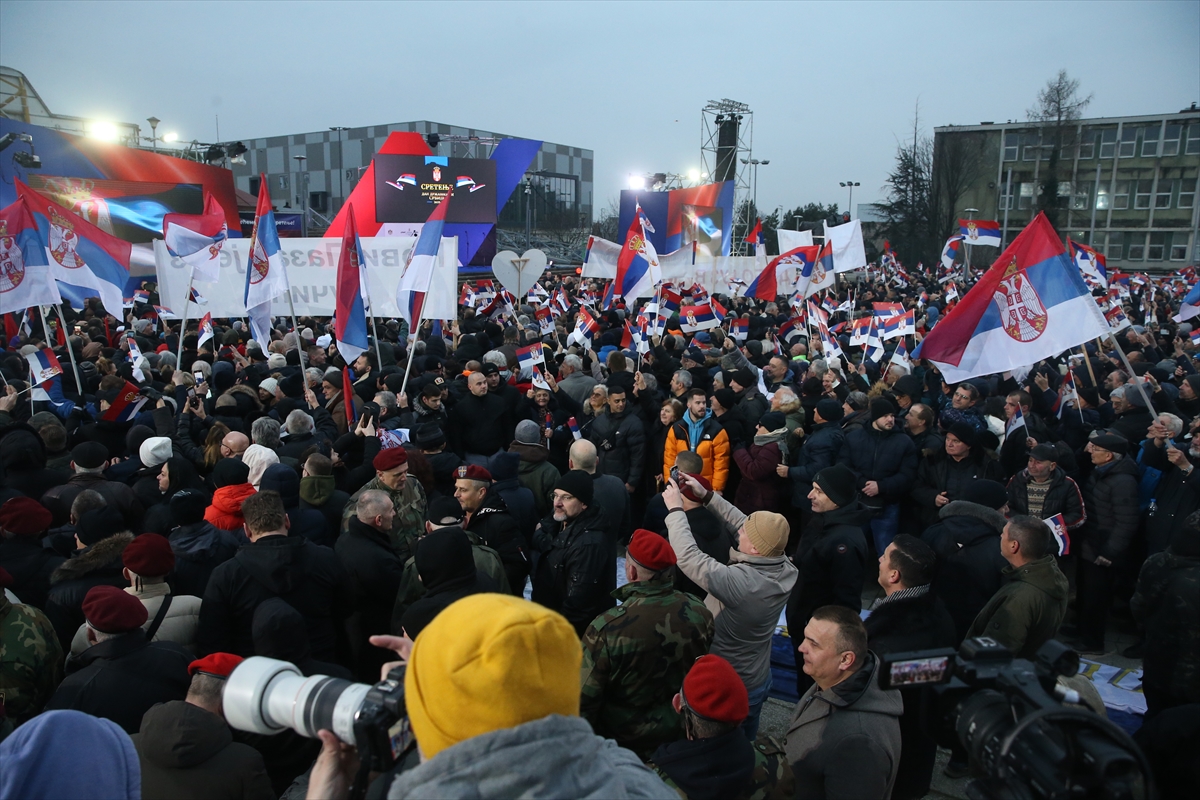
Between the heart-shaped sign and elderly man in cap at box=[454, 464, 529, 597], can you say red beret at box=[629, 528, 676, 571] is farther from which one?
the heart-shaped sign

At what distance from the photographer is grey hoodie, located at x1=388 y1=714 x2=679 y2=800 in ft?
4.07

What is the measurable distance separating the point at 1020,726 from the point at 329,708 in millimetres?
1338

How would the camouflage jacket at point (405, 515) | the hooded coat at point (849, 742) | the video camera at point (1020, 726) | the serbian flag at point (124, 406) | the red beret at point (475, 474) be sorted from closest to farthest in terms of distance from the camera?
the video camera at point (1020, 726) → the hooded coat at point (849, 742) → the red beret at point (475, 474) → the camouflage jacket at point (405, 515) → the serbian flag at point (124, 406)

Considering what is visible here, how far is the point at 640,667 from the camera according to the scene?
306cm

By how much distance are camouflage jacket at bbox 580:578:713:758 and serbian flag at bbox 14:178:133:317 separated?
9049 mm

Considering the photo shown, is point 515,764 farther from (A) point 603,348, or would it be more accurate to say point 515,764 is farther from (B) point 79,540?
(A) point 603,348

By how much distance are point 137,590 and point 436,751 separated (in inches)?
117

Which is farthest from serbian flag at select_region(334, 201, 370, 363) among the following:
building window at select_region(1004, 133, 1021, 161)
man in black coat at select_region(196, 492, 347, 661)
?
building window at select_region(1004, 133, 1021, 161)

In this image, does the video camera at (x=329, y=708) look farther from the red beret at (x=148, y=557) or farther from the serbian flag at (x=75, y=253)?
the serbian flag at (x=75, y=253)

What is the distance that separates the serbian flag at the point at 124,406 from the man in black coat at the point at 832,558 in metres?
5.83

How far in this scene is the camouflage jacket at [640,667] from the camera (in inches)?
120

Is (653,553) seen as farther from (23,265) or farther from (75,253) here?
(75,253)

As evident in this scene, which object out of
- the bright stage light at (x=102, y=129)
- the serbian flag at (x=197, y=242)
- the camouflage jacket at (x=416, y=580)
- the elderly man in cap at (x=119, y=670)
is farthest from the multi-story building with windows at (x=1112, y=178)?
the elderly man in cap at (x=119, y=670)

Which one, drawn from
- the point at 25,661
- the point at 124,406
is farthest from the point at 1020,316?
the point at 124,406
